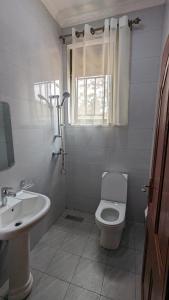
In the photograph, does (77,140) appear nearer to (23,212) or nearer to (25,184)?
(25,184)

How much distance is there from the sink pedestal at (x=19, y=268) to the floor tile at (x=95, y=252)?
2.13ft

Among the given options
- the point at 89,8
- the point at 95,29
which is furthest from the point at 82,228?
the point at 89,8

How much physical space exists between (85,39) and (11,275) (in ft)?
8.26

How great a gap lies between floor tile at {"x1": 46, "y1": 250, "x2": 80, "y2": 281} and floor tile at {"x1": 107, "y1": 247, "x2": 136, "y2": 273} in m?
0.37

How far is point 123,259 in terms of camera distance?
5.57ft

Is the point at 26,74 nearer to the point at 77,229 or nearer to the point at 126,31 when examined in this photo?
the point at 126,31

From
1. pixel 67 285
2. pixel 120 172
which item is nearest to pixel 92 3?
pixel 120 172

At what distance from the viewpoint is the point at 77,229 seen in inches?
85.1

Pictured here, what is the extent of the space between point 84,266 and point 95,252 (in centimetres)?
21

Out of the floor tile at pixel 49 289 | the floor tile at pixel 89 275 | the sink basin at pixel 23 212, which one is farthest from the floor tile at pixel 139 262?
the sink basin at pixel 23 212

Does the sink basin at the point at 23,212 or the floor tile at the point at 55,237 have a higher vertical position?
the sink basin at the point at 23,212

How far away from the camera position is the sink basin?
3.59 feet

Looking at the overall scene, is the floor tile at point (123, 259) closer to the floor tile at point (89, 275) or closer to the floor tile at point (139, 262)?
the floor tile at point (139, 262)

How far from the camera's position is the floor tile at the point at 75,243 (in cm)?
181
